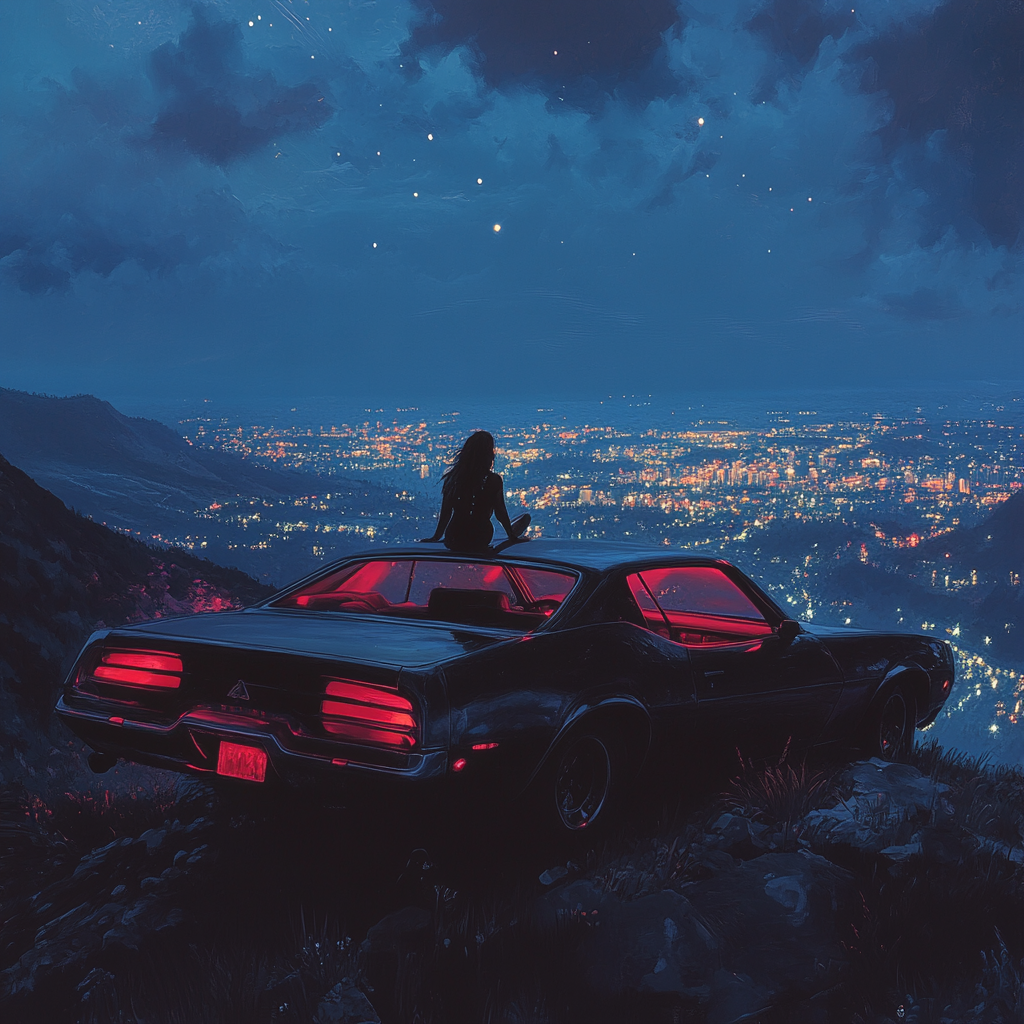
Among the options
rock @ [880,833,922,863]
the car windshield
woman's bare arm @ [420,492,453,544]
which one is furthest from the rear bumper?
rock @ [880,833,922,863]

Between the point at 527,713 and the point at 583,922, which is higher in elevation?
the point at 527,713

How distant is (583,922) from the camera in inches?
129

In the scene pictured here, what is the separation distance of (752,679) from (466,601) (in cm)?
150

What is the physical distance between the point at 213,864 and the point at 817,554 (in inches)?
7136

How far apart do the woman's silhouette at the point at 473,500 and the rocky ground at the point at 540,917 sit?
171cm

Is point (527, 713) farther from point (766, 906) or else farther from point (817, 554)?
point (817, 554)

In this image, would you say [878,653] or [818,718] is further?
[878,653]

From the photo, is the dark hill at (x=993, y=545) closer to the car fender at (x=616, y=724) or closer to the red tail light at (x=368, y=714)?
the car fender at (x=616, y=724)

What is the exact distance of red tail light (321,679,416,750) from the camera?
3145mm

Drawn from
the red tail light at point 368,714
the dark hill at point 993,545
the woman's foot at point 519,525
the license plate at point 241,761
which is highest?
the dark hill at point 993,545

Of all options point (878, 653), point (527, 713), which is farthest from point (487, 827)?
point (878, 653)

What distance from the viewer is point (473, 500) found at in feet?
17.3

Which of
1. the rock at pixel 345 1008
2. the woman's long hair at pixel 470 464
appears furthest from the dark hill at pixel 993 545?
the rock at pixel 345 1008

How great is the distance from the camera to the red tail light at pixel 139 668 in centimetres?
368
